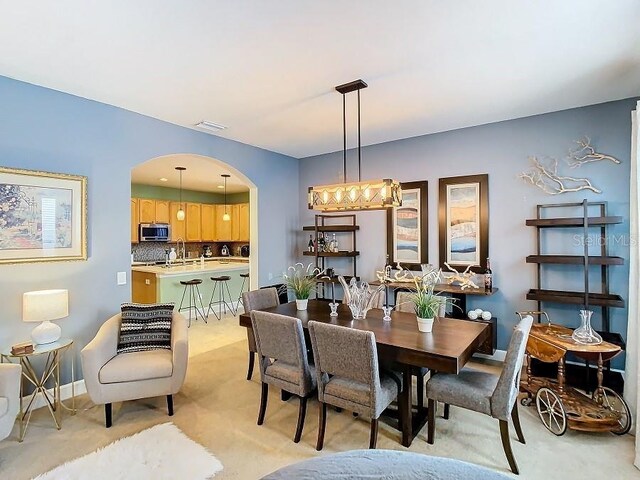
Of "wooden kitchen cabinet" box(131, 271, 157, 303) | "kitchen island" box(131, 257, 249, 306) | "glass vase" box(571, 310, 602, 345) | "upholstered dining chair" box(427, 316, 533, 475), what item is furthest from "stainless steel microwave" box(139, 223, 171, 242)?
"glass vase" box(571, 310, 602, 345)

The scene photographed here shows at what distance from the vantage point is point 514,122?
3.96 meters

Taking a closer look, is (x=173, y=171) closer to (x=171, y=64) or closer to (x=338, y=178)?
(x=338, y=178)

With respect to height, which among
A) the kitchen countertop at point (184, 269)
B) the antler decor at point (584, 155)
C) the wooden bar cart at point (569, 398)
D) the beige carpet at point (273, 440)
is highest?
the antler decor at point (584, 155)

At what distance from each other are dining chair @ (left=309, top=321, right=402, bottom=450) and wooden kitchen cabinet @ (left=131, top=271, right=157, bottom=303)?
436cm

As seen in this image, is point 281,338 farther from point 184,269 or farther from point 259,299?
point 184,269

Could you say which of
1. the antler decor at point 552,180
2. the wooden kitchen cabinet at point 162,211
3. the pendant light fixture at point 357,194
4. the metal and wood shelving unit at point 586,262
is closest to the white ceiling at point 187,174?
the wooden kitchen cabinet at point 162,211

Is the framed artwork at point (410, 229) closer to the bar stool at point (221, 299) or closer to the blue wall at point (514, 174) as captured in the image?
the blue wall at point (514, 174)

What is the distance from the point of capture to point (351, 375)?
2.28 m

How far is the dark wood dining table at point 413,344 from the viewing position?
A: 2156 mm

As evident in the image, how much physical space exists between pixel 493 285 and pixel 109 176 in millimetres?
4415

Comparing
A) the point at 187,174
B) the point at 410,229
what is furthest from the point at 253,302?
the point at 187,174

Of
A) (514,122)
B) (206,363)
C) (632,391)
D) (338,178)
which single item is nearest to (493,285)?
(632,391)

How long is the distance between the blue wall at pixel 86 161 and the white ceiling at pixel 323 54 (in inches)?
7.1

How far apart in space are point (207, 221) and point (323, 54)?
719 cm
